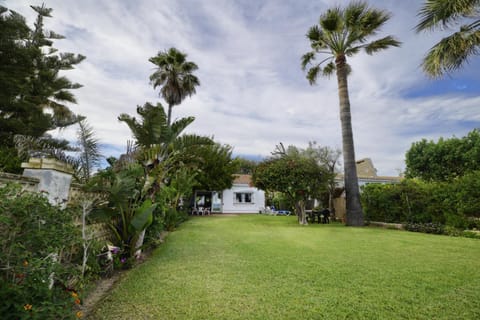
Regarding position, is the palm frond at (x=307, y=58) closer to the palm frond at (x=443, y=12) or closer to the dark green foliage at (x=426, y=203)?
the palm frond at (x=443, y=12)

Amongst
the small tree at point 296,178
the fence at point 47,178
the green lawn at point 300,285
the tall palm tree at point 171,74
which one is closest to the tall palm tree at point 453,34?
the green lawn at point 300,285

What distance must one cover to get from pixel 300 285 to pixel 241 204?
2117cm

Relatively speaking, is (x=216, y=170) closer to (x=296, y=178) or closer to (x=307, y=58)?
(x=296, y=178)

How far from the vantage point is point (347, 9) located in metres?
11.3

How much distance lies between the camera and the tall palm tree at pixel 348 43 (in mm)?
11240

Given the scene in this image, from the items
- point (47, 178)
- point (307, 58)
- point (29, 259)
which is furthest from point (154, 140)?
point (307, 58)

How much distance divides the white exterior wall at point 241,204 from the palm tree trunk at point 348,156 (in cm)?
1355

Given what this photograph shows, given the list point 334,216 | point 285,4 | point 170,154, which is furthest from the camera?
point 334,216

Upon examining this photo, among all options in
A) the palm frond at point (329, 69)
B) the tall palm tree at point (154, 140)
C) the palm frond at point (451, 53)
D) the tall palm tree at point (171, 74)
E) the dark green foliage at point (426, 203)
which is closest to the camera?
the tall palm tree at point (154, 140)

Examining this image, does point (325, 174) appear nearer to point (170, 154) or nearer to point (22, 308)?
point (170, 154)

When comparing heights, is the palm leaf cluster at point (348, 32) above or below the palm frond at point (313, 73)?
above

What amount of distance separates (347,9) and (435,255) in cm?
1190

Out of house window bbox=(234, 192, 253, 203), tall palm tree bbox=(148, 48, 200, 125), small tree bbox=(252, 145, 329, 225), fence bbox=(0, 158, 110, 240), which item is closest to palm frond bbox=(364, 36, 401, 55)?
small tree bbox=(252, 145, 329, 225)

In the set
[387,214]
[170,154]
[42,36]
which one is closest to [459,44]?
[387,214]
